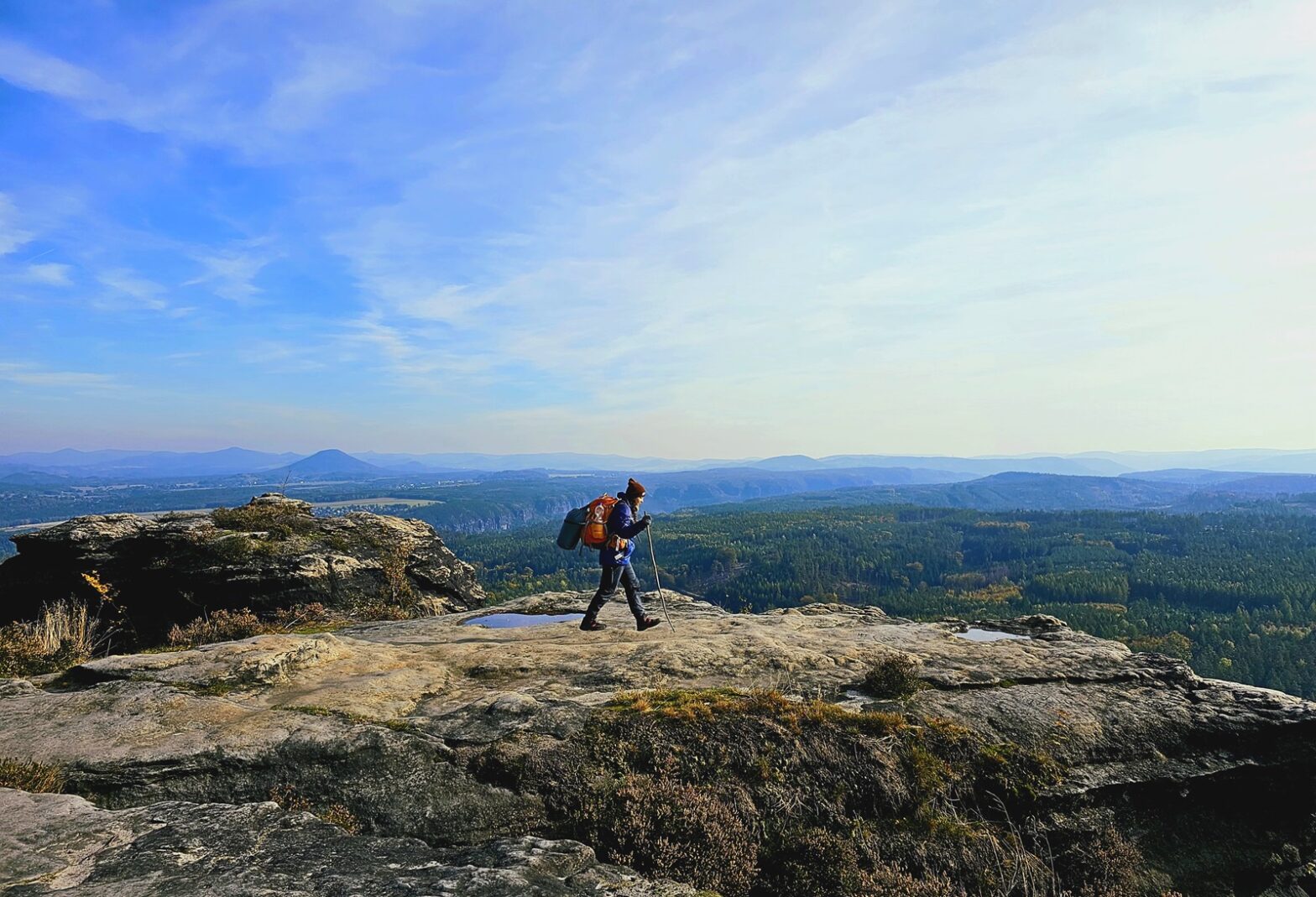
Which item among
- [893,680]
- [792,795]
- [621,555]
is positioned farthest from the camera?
[621,555]

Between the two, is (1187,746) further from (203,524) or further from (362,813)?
(203,524)

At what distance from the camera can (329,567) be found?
20.0 metres

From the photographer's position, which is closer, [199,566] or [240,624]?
[240,624]

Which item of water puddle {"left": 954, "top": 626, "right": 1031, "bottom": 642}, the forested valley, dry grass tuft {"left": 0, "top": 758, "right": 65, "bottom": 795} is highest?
dry grass tuft {"left": 0, "top": 758, "right": 65, "bottom": 795}

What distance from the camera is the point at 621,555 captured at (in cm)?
1534

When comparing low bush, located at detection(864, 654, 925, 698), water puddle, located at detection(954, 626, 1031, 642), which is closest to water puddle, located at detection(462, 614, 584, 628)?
low bush, located at detection(864, 654, 925, 698)

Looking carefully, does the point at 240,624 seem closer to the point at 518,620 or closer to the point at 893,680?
the point at 518,620

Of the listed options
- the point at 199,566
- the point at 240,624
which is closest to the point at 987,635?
the point at 240,624

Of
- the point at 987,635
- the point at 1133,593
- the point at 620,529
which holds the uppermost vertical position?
the point at 620,529

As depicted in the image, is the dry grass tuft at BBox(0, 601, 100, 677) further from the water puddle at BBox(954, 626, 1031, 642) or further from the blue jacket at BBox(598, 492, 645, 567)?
the water puddle at BBox(954, 626, 1031, 642)

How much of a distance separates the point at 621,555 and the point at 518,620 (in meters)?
4.92

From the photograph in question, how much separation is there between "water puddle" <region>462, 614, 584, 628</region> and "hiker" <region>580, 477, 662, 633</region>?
2.27 meters

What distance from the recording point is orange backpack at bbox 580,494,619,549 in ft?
49.9

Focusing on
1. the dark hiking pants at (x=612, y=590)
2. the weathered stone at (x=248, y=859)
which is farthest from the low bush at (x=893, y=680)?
the dark hiking pants at (x=612, y=590)
